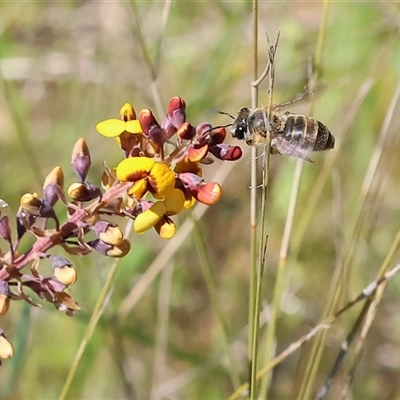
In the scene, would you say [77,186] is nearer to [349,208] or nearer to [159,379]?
[159,379]

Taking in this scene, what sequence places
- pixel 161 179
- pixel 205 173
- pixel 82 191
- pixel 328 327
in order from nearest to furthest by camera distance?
pixel 161 179 < pixel 82 191 < pixel 328 327 < pixel 205 173

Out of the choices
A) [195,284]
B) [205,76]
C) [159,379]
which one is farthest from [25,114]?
[159,379]

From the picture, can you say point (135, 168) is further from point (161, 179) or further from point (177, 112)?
point (177, 112)

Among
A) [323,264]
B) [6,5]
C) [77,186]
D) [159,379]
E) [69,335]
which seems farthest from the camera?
[6,5]

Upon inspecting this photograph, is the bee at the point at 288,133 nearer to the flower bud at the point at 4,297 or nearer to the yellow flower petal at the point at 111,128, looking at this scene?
the yellow flower petal at the point at 111,128

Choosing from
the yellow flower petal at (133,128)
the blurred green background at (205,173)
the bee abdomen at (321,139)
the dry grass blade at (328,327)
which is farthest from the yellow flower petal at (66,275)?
the blurred green background at (205,173)

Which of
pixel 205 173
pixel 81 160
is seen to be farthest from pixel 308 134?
pixel 205 173
